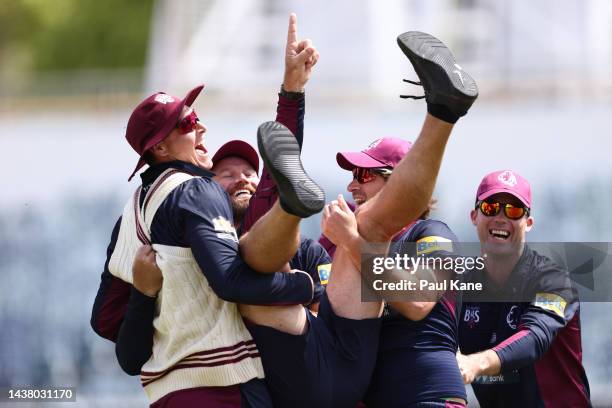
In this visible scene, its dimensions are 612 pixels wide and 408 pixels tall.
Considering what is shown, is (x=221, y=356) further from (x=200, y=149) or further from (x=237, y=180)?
(x=237, y=180)

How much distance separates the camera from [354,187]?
5.07m

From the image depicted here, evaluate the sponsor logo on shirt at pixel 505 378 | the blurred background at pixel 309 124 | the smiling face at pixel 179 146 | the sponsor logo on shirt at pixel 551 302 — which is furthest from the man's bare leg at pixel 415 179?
the blurred background at pixel 309 124

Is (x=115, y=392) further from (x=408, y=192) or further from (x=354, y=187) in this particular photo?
(x=408, y=192)

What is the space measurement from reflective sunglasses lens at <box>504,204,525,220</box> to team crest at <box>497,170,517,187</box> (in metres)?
0.11

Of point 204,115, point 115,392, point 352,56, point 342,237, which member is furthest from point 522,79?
point 342,237

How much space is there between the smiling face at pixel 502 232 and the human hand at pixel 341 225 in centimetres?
131

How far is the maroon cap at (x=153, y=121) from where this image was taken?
14.9 feet

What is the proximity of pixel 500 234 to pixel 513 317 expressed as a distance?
0.42 meters

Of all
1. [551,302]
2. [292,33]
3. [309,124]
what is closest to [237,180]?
[292,33]

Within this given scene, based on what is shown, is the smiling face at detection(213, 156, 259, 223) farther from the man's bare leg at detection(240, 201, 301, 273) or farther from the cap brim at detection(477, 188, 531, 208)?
the cap brim at detection(477, 188, 531, 208)

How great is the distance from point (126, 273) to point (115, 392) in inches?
253

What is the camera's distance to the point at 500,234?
5625 millimetres

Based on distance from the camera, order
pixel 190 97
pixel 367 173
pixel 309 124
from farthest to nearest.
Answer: pixel 309 124, pixel 367 173, pixel 190 97

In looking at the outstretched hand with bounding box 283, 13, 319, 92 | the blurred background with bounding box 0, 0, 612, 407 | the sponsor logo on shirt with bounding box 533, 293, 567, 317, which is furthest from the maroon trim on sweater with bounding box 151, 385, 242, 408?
the blurred background with bounding box 0, 0, 612, 407
